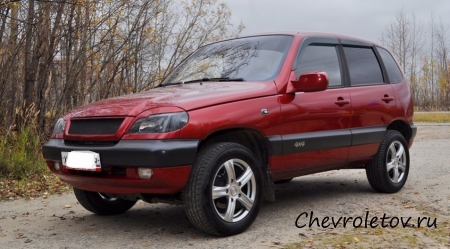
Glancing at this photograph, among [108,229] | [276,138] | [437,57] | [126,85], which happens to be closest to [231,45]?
[276,138]

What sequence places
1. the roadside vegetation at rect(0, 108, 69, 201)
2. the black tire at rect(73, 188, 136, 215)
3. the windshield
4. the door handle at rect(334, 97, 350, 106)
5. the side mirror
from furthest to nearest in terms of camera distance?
the roadside vegetation at rect(0, 108, 69, 201), the door handle at rect(334, 97, 350, 106), the black tire at rect(73, 188, 136, 215), the windshield, the side mirror

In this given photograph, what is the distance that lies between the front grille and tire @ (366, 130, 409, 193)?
3103 millimetres

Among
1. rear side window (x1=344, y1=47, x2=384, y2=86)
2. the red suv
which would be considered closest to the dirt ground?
the red suv

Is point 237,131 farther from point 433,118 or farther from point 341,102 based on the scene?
point 433,118

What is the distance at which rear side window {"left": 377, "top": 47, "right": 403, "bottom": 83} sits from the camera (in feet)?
20.1

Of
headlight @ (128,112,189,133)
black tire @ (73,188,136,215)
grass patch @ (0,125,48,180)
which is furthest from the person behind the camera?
grass patch @ (0,125,48,180)

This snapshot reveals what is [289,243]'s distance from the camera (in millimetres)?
3799

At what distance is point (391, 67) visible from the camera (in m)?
6.24

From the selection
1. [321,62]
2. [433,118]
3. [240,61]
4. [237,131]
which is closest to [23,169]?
[240,61]

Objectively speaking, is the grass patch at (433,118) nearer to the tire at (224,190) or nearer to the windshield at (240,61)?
the windshield at (240,61)

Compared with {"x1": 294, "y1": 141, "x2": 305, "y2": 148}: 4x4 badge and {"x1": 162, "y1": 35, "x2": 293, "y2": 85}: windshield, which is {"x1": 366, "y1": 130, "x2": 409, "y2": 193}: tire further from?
{"x1": 162, "y1": 35, "x2": 293, "y2": 85}: windshield

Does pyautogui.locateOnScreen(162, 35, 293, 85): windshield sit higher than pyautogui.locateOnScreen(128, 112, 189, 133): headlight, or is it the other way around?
pyautogui.locateOnScreen(162, 35, 293, 85): windshield

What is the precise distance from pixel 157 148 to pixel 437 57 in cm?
4366

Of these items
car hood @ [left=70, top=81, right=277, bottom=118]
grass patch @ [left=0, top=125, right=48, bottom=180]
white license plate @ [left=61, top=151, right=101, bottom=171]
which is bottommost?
grass patch @ [left=0, top=125, right=48, bottom=180]
